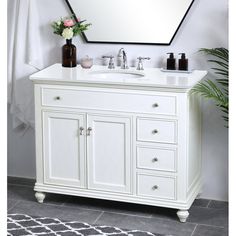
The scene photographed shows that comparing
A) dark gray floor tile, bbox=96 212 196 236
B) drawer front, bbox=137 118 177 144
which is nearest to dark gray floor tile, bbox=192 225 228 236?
dark gray floor tile, bbox=96 212 196 236

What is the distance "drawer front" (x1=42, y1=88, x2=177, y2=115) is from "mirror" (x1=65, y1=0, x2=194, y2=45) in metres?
0.47

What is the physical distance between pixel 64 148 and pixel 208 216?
0.91m

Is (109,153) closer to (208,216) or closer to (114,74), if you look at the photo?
(114,74)

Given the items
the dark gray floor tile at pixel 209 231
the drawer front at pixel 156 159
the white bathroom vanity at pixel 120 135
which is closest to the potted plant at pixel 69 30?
the white bathroom vanity at pixel 120 135

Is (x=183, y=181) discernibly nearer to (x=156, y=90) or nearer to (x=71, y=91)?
(x=156, y=90)

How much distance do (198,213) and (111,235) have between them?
59 centimetres

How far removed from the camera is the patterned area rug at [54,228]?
265 centimetres

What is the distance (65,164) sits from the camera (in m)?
2.93

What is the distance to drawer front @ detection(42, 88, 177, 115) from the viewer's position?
8.59 feet

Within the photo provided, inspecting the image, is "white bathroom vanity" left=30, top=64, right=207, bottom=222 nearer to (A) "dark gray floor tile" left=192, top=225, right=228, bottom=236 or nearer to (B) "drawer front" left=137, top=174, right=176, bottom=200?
(B) "drawer front" left=137, top=174, right=176, bottom=200

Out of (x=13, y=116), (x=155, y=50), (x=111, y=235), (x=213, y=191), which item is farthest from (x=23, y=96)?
(x=213, y=191)

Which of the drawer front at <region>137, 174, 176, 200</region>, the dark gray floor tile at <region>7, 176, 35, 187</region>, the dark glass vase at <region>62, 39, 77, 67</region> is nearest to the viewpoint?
the drawer front at <region>137, 174, 176, 200</region>

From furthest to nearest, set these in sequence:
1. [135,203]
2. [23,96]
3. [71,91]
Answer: [23,96]
[135,203]
[71,91]

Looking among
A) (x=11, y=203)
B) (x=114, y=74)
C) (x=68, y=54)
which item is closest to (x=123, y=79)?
(x=114, y=74)
